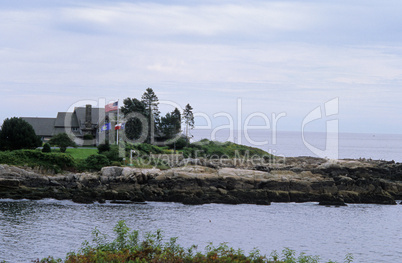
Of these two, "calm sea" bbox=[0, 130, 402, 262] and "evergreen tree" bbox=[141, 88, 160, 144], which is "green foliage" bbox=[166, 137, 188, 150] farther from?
"calm sea" bbox=[0, 130, 402, 262]

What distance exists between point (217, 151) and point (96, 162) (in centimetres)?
3213

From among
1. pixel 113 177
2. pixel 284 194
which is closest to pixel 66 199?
pixel 113 177

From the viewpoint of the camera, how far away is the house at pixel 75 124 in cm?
8488

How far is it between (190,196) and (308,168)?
23278 mm

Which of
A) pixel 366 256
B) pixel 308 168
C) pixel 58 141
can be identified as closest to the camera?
pixel 366 256

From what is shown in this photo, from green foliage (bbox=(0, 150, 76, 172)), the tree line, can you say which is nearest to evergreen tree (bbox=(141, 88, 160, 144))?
the tree line

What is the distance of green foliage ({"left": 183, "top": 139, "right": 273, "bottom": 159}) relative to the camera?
273 feet

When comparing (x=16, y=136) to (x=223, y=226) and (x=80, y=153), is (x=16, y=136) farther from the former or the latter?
(x=223, y=226)

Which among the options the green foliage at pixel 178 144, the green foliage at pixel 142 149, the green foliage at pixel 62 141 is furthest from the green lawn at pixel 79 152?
the green foliage at pixel 178 144

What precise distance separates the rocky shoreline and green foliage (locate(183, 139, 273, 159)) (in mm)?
25004

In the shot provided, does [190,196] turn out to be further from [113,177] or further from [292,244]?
[292,244]

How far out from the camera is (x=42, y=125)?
89688 mm

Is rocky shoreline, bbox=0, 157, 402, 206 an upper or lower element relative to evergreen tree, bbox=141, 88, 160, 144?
lower

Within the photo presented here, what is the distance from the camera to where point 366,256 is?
105 feet
